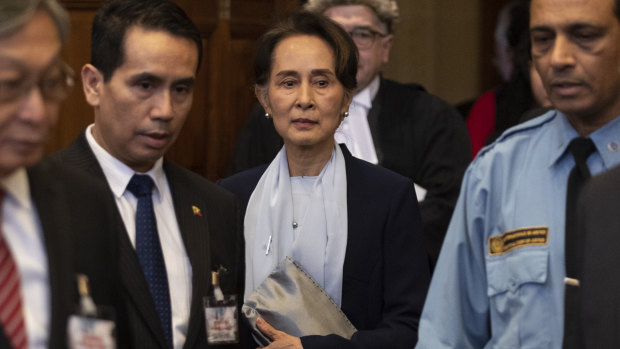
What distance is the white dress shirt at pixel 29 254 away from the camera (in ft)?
6.40

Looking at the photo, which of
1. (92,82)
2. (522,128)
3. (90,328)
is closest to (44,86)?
(90,328)

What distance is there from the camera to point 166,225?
3041mm

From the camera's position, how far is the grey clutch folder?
10.6 feet

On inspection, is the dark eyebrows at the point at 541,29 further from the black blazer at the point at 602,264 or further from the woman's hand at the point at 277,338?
the woman's hand at the point at 277,338

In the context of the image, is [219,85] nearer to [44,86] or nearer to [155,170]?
[155,170]

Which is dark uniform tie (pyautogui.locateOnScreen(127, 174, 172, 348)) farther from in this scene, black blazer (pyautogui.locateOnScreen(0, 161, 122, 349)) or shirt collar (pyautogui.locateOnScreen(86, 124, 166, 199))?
black blazer (pyautogui.locateOnScreen(0, 161, 122, 349))

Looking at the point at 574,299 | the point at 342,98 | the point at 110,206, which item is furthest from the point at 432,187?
the point at 110,206

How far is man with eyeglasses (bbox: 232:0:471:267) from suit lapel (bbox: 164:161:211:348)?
1263 mm

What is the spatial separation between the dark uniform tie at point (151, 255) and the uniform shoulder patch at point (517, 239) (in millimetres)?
897

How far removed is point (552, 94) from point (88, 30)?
8.71ft

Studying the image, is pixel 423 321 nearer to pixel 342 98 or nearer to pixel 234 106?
pixel 342 98

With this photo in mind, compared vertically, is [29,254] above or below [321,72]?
A: below

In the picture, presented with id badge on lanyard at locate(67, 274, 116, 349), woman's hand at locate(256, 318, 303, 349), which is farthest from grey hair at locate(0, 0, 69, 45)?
woman's hand at locate(256, 318, 303, 349)

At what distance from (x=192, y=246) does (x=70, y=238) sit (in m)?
0.95
